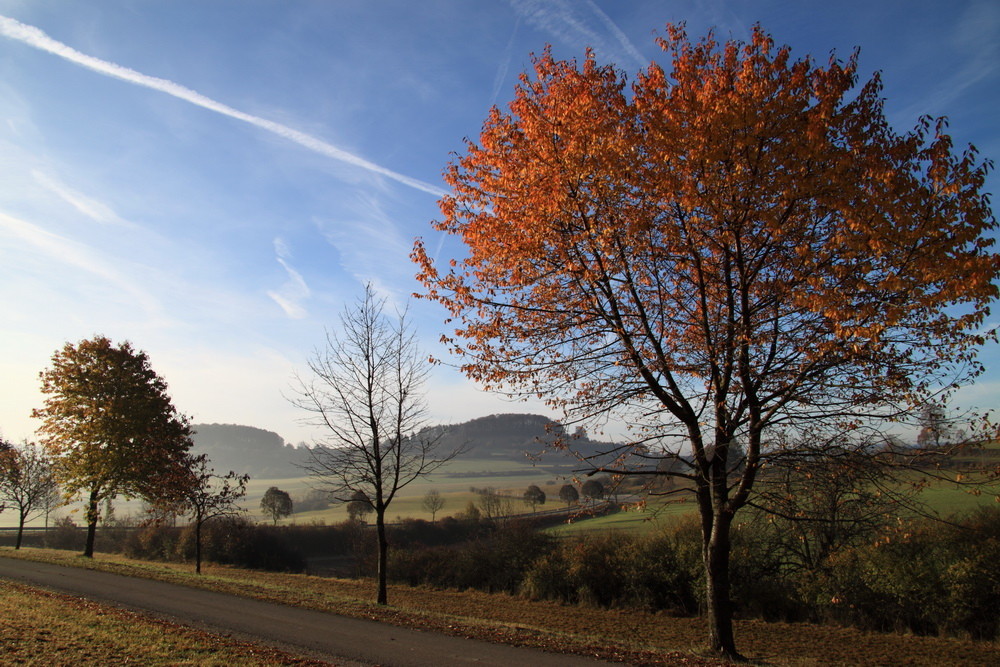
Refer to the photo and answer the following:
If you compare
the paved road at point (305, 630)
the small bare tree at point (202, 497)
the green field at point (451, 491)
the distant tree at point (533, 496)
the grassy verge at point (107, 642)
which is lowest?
the green field at point (451, 491)

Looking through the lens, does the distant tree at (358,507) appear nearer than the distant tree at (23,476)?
Yes

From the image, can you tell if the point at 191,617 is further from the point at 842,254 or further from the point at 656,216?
the point at 842,254

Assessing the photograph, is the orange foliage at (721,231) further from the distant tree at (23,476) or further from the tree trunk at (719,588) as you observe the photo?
the distant tree at (23,476)

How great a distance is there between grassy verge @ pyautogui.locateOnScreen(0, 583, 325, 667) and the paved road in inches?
30.3

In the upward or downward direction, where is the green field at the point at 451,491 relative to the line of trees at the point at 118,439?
downward

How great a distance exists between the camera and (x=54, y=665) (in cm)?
623

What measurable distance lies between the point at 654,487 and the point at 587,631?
6.48 meters

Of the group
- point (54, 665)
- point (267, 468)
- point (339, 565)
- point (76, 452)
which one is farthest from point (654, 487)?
point (267, 468)

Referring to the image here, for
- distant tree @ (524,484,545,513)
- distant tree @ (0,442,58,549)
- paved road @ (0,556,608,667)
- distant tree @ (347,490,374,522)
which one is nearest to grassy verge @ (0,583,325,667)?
paved road @ (0,556,608,667)

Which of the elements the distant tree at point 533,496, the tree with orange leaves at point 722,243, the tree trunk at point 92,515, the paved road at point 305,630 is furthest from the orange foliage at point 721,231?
the distant tree at point 533,496

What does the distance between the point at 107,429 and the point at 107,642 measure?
20337 mm

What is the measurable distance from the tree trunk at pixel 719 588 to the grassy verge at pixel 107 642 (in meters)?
6.36

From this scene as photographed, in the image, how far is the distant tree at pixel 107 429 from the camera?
76.4ft

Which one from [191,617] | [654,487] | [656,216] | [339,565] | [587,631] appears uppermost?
[656,216]
